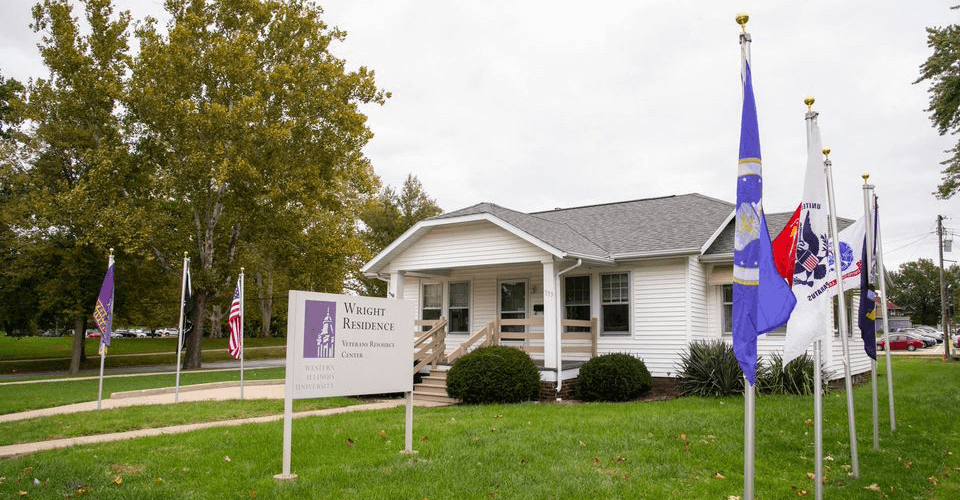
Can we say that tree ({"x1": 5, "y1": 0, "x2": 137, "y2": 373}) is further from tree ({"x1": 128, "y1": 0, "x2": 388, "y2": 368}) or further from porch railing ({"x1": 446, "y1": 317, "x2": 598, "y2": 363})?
porch railing ({"x1": 446, "y1": 317, "x2": 598, "y2": 363})

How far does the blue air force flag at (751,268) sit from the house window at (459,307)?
1373 centimetres

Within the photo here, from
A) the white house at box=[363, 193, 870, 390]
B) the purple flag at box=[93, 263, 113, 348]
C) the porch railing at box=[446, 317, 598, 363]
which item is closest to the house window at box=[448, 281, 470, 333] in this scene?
the white house at box=[363, 193, 870, 390]

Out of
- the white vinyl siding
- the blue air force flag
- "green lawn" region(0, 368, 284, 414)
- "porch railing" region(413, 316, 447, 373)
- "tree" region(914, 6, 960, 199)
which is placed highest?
"tree" region(914, 6, 960, 199)

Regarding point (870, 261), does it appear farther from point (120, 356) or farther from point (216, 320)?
point (216, 320)

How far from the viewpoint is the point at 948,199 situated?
617 inches

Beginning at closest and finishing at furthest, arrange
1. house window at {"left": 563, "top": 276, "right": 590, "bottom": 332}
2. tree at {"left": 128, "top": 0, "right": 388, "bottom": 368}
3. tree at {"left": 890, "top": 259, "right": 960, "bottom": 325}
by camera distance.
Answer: house window at {"left": 563, "top": 276, "right": 590, "bottom": 332}, tree at {"left": 128, "top": 0, "right": 388, "bottom": 368}, tree at {"left": 890, "top": 259, "right": 960, "bottom": 325}

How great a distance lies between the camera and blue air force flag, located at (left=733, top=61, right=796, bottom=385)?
4750 millimetres

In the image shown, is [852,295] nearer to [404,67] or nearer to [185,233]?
[404,67]

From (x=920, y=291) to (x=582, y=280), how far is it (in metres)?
98.0

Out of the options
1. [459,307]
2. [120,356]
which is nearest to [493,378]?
[459,307]

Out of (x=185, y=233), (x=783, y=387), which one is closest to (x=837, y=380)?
(x=783, y=387)

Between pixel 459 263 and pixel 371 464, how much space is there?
9317 millimetres

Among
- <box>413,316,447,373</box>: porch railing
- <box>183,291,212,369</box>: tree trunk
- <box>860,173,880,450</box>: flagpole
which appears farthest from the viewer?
<box>183,291,212,369</box>: tree trunk

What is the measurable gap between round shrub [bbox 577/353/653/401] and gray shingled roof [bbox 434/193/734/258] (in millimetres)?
2477
